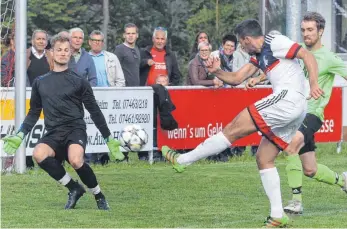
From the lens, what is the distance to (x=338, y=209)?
12828mm

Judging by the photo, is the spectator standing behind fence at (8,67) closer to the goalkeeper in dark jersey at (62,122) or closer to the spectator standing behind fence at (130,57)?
the spectator standing behind fence at (130,57)

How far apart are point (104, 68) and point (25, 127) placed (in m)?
5.65

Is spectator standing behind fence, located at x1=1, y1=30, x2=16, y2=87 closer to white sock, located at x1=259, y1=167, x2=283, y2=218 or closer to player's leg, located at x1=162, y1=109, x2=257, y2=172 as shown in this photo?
player's leg, located at x1=162, y1=109, x2=257, y2=172

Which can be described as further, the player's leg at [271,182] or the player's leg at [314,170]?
the player's leg at [314,170]

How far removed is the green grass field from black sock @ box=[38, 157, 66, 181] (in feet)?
1.26

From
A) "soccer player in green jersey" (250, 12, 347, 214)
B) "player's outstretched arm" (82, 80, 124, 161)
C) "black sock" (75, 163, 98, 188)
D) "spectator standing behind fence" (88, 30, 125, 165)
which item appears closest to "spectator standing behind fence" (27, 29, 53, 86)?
"spectator standing behind fence" (88, 30, 125, 165)

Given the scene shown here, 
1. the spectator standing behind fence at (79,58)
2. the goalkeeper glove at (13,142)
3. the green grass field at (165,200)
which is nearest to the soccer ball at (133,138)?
the green grass field at (165,200)

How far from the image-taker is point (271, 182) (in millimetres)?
11227

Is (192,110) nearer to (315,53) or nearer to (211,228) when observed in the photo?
(315,53)

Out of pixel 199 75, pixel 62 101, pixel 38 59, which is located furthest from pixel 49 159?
pixel 199 75

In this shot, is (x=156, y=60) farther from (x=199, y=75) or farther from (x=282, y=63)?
(x=282, y=63)

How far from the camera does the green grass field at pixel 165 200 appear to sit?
1173cm

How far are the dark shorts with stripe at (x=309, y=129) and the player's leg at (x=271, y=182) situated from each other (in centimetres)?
125

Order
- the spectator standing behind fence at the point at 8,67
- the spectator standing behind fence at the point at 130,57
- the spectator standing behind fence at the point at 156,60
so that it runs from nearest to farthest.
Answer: the spectator standing behind fence at the point at 8,67 < the spectator standing behind fence at the point at 130,57 < the spectator standing behind fence at the point at 156,60
